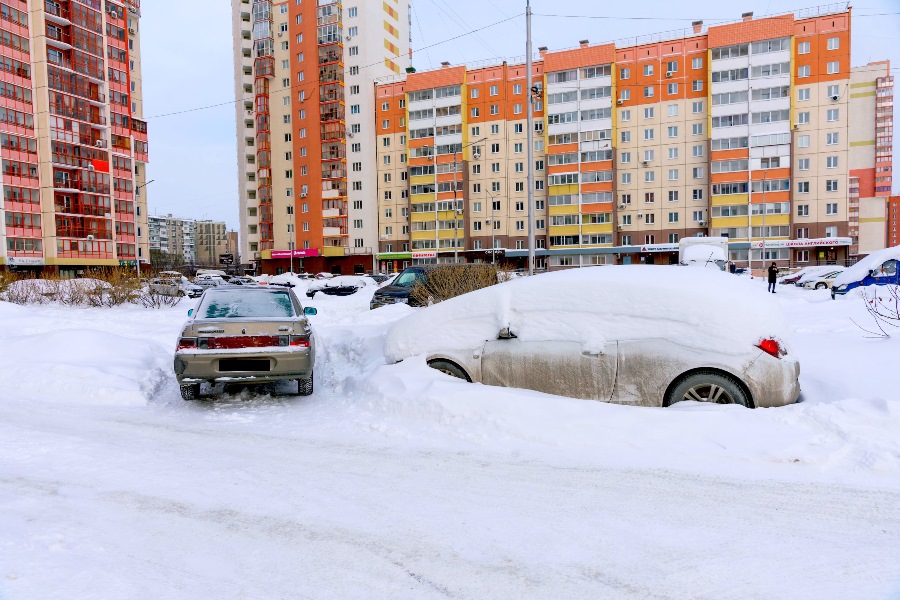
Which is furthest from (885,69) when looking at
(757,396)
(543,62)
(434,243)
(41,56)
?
(41,56)

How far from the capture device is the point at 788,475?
4.11 metres

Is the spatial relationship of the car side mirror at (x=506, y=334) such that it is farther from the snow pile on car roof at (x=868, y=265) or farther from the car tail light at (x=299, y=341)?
the snow pile on car roof at (x=868, y=265)

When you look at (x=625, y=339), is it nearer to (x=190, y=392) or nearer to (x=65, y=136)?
(x=190, y=392)

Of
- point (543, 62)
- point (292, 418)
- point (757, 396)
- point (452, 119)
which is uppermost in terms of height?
point (543, 62)

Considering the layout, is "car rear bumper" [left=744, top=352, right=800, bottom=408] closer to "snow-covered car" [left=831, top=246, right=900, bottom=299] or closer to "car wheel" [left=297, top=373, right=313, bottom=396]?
"car wheel" [left=297, top=373, right=313, bottom=396]

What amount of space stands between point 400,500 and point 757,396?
361cm

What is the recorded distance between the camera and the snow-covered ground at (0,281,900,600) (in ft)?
9.29

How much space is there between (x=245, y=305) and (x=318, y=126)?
6886 centimetres

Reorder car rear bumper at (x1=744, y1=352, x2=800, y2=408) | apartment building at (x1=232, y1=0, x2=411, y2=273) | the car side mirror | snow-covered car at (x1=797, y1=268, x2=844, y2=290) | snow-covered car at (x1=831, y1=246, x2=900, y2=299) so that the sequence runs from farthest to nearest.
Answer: apartment building at (x1=232, y1=0, x2=411, y2=273), snow-covered car at (x1=797, y1=268, x2=844, y2=290), snow-covered car at (x1=831, y1=246, x2=900, y2=299), the car side mirror, car rear bumper at (x1=744, y1=352, x2=800, y2=408)

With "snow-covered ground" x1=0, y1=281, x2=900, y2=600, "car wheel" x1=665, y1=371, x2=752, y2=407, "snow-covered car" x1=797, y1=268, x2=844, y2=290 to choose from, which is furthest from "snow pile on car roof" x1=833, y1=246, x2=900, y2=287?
"car wheel" x1=665, y1=371, x2=752, y2=407

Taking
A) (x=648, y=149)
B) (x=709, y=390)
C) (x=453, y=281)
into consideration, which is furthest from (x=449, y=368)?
(x=648, y=149)

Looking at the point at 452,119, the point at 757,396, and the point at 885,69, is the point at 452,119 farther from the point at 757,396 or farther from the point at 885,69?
the point at 757,396

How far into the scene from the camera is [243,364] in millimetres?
6711

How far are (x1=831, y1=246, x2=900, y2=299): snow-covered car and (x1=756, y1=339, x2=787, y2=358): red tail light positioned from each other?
2015 cm
